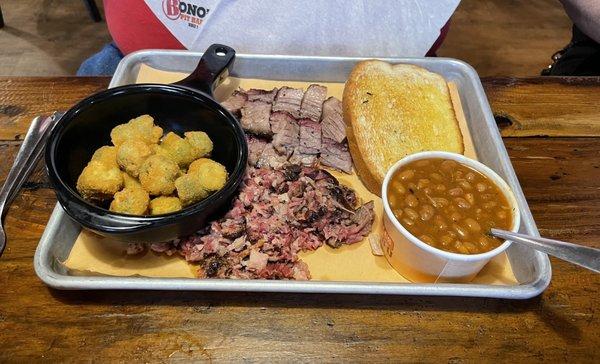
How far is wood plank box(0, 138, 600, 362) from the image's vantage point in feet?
4.20

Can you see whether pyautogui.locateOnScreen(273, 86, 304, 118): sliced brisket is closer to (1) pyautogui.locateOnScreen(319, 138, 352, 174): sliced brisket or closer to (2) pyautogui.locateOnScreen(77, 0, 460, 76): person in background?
(1) pyautogui.locateOnScreen(319, 138, 352, 174): sliced brisket

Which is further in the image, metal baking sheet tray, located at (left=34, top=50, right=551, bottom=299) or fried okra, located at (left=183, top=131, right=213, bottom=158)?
fried okra, located at (left=183, top=131, right=213, bottom=158)

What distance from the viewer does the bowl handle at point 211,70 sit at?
1.79 meters

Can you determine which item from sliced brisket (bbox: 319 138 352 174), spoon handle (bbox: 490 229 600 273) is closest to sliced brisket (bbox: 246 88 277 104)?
sliced brisket (bbox: 319 138 352 174)

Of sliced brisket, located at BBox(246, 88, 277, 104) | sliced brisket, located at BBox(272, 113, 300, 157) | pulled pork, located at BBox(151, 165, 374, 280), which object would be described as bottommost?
pulled pork, located at BBox(151, 165, 374, 280)

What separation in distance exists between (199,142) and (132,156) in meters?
0.23

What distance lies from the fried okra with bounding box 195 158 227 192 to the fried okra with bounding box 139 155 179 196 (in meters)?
0.08

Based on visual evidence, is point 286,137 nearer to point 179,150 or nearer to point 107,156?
point 179,150

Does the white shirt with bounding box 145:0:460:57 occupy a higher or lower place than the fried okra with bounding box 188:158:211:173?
higher

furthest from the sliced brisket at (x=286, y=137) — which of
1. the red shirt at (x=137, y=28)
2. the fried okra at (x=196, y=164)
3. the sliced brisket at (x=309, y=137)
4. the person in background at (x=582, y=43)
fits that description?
the person in background at (x=582, y=43)

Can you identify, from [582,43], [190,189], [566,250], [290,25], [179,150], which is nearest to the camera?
[566,250]

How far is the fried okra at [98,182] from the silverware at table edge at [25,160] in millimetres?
330

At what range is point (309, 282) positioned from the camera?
1.33 m

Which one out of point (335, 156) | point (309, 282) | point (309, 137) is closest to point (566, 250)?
point (309, 282)
